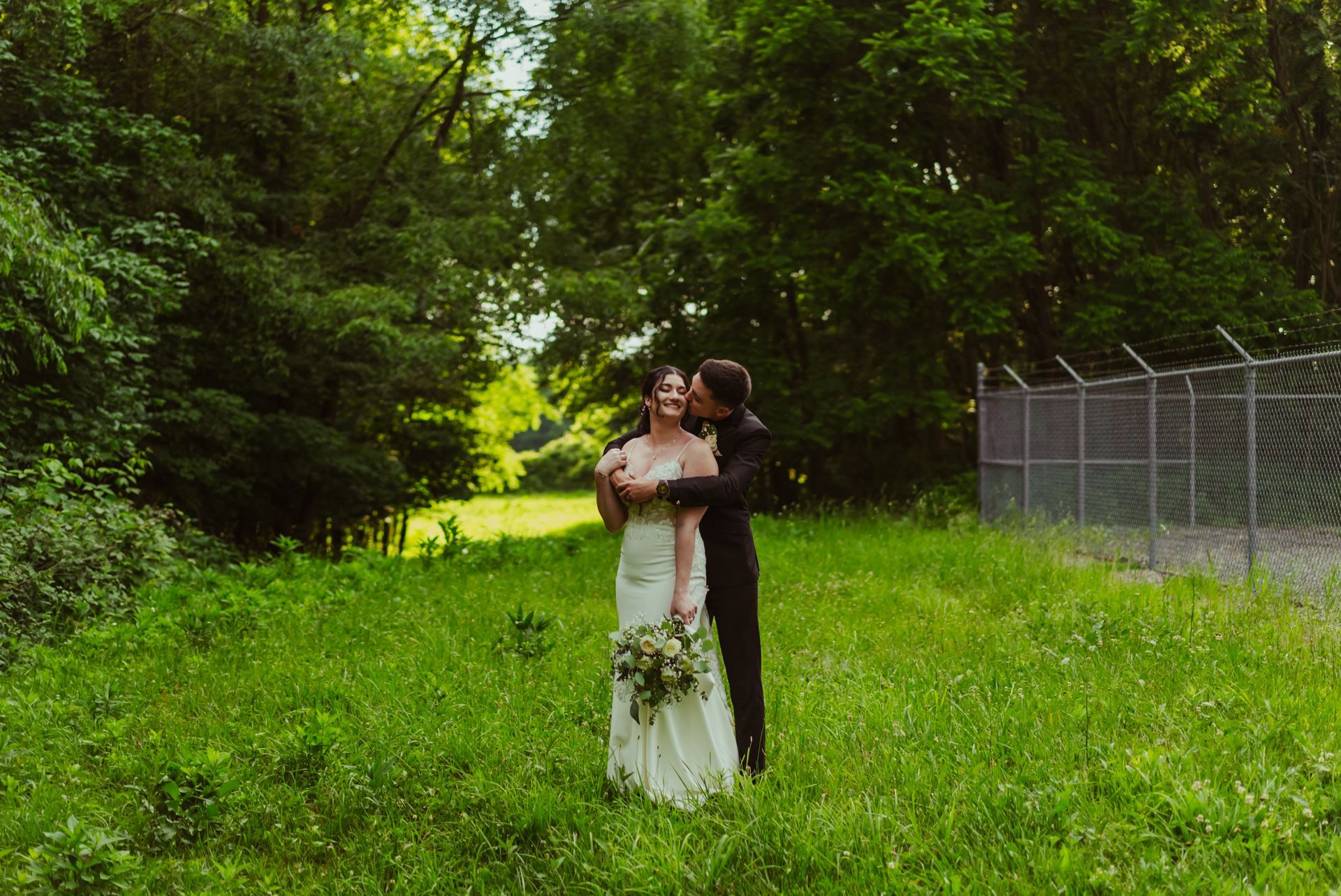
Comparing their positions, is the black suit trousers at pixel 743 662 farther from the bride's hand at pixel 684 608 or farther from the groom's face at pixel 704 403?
the groom's face at pixel 704 403

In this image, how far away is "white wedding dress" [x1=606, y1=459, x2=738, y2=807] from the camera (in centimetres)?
466

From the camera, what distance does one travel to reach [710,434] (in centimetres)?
490

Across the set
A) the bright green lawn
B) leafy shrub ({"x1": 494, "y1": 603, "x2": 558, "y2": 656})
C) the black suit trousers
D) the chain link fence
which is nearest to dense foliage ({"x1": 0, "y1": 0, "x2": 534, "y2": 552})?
the bright green lawn

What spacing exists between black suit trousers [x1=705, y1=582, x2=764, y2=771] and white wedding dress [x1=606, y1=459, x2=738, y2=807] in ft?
0.42

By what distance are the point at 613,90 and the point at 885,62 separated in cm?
547

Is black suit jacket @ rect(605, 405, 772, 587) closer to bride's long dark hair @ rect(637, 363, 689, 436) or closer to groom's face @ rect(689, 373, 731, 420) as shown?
groom's face @ rect(689, 373, 731, 420)

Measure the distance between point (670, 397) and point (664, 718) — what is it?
4.64ft

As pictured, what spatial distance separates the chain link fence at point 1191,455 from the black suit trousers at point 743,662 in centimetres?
502

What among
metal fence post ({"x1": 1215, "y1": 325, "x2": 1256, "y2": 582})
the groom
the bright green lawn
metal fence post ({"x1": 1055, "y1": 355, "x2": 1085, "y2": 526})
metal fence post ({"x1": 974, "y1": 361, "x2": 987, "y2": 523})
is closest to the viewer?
the groom

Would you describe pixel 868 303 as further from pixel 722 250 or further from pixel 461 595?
pixel 461 595

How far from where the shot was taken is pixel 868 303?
1845cm

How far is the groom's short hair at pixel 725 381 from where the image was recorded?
4723 millimetres

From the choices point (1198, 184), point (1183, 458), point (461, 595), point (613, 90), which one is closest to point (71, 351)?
point (461, 595)

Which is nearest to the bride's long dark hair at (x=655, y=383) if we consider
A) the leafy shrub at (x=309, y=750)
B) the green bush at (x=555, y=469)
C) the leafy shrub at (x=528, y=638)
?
the leafy shrub at (x=309, y=750)
